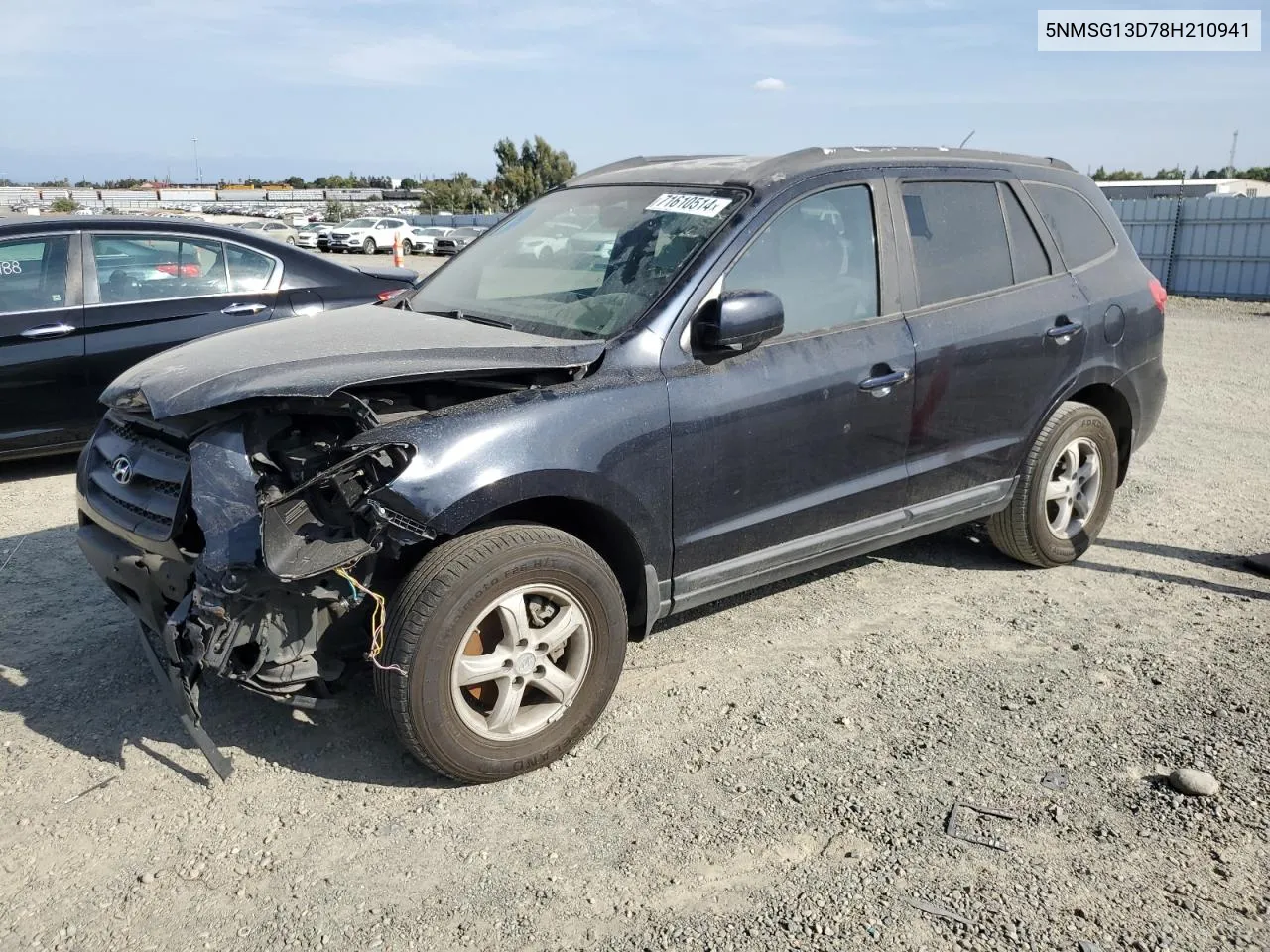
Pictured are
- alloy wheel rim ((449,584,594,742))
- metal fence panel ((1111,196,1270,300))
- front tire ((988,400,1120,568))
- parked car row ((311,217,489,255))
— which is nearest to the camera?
alloy wheel rim ((449,584,594,742))

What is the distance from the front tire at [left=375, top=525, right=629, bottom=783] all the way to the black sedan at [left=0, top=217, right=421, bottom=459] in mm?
3046

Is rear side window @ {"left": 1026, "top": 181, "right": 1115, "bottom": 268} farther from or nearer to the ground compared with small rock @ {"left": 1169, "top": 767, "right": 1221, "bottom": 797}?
farther from the ground

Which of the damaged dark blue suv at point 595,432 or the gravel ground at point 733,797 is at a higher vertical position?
the damaged dark blue suv at point 595,432

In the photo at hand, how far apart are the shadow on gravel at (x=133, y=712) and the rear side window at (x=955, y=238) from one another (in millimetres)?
2708

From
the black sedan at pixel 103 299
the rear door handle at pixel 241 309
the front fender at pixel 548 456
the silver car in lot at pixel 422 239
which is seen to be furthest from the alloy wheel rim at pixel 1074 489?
the silver car in lot at pixel 422 239

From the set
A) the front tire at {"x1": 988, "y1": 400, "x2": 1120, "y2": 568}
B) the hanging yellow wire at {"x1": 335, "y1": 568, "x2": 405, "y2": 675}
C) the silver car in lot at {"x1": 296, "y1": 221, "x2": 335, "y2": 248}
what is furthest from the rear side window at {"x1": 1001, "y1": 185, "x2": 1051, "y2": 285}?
the silver car in lot at {"x1": 296, "y1": 221, "x2": 335, "y2": 248}

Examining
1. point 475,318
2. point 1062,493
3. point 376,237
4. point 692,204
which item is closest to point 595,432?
point 475,318

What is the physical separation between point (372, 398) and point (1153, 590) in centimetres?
364

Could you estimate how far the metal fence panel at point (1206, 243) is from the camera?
18359 mm

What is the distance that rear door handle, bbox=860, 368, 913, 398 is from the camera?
3900 mm

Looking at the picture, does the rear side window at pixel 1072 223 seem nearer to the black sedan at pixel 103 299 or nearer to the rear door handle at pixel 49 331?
the black sedan at pixel 103 299

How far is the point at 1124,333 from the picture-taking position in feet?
16.1

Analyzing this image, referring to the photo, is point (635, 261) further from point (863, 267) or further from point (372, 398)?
point (372, 398)

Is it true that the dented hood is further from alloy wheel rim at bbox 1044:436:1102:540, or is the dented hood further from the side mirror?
alloy wheel rim at bbox 1044:436:1102:540
